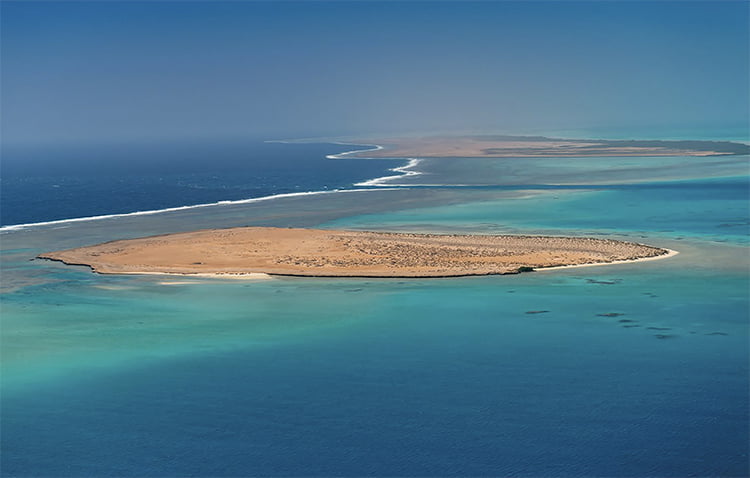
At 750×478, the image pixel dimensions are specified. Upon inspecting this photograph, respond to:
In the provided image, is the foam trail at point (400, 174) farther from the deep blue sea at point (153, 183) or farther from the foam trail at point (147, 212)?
the foam trail at point (147, 212)

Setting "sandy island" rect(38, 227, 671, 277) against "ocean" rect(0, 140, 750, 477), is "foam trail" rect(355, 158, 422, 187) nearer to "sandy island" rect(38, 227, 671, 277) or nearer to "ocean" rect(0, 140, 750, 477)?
"sandy island" rect(38, 227, 671, 277)

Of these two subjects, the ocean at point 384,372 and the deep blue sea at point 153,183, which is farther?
the deep blue sea at point 153,183

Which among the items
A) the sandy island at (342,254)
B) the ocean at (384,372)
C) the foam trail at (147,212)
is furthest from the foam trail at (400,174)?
the ocean at (384,372)

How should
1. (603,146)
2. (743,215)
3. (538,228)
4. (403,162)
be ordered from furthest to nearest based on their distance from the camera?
(603,146) < (403,162) < (743,215) < (538,228)

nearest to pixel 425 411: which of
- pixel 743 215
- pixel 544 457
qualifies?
pixel 544 457

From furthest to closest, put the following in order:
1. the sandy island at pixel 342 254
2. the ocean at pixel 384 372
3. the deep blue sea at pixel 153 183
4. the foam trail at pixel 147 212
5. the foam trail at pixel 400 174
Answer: the foam trail at pixel 400 174, the deep blue sea at pixel 153 183, the foam trail at pixel 147 212, the sandy island at pixel 342 254, the ocean at pixel 384 372

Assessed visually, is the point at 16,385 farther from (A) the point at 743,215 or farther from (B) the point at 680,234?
(A) the point at 743,215

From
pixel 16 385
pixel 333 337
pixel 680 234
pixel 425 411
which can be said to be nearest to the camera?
pixel 425 411

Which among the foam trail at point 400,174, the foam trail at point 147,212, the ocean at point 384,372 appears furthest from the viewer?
the foam trail at point 400,174
